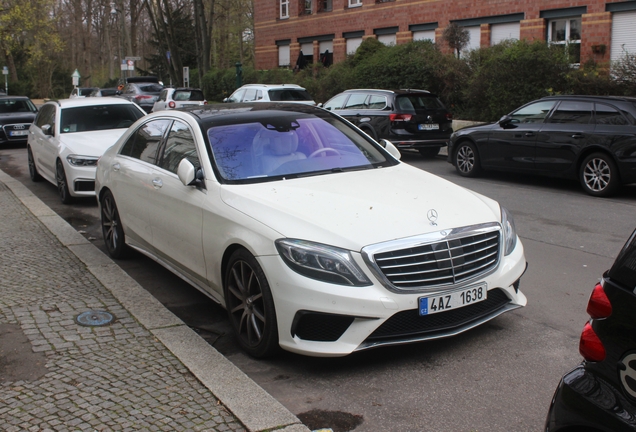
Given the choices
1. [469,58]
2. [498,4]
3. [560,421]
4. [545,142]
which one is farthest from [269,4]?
[560,421]

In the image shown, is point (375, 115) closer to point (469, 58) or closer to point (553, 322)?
point (469, 58)

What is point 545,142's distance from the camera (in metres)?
12.2

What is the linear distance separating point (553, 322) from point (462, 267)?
1256 millimetres

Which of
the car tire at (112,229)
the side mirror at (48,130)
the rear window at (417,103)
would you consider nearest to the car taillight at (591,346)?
the car tire at (112,229)

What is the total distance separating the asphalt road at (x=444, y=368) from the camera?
384 cm

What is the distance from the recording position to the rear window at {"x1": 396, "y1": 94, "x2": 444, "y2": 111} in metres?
16.7

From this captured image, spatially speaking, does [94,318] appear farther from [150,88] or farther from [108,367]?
[150,88]

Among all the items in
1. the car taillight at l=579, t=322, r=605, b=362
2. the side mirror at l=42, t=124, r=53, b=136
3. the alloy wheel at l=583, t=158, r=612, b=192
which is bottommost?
the alloy wheel at l=583, t=158, r=612, b=192

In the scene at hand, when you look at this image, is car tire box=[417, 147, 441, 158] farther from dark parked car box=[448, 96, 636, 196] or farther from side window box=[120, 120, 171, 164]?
side window box=[120, 120, 171, 164]

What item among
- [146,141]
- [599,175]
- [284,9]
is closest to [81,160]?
[146,141]

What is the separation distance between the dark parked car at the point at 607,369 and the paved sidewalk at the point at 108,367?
1.54 meters

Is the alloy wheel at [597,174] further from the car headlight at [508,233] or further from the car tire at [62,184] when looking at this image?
the car tire at [62,184]

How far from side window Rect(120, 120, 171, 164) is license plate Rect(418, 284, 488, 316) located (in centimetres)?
310

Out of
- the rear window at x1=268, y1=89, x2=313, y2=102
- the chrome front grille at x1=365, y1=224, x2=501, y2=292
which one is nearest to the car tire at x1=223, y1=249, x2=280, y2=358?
the chrome front grille at x1=365, y1=224, x2=501, y2=292
